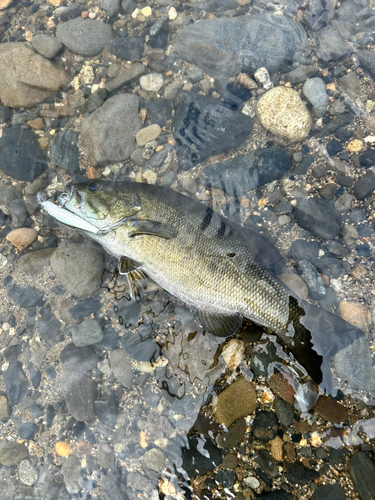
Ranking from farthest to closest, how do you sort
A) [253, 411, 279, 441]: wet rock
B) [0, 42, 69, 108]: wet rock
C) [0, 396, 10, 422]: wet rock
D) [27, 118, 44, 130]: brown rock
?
[27, 118, 44, 130]: brown rock < [0, 42, 69, 108]: wet rock < [0, 396, 10, 422]: wet rock < [253, 411, 279, 441]: wet rock

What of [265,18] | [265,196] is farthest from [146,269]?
[265,18]

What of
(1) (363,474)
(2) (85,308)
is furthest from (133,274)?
(1) (363,474)

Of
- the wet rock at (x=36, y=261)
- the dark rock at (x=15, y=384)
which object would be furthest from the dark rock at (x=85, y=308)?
the dark rock at (x=15, y=384)

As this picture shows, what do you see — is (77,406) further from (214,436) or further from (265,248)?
(265,248)

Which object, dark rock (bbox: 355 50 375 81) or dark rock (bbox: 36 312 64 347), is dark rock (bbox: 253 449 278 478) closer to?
dark rock (bbox: 36 312 64 347)

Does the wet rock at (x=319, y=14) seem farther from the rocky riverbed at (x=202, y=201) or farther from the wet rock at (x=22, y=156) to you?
the wet rock at (x=22, y=156)

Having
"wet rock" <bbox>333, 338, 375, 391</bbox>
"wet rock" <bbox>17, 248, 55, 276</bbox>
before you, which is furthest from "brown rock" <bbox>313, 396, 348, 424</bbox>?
"wet rock" <bbox>17, 248, 55, 276</bbox>
